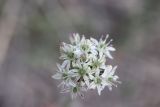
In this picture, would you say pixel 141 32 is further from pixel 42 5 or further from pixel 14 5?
pixel 14 5

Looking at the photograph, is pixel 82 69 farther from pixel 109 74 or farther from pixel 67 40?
pixel 67 40

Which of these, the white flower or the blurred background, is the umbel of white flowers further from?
the blurred background

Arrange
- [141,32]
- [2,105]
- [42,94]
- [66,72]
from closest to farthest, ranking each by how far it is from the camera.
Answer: [66,72], [2,105], [42,94], [141,32]

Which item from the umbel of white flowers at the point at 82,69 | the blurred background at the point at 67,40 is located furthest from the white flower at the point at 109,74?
the blurred background at the point at 67,40

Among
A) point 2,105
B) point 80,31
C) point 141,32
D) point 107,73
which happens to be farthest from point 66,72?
point 141,32

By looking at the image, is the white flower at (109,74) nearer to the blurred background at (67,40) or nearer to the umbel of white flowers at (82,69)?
the umbel of white flowers at (82,69)

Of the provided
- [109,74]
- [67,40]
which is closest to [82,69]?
[109,74]

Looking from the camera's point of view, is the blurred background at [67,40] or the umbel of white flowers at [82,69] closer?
the umbel of white flowers at [82,69]

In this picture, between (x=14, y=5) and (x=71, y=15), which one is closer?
(x=14, y=5)
